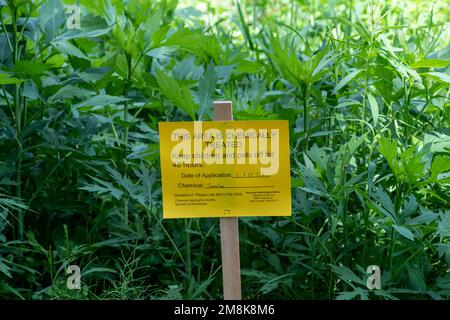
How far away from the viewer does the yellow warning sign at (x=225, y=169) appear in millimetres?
2104

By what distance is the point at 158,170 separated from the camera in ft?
8.55

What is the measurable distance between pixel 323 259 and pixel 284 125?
66 centimetres

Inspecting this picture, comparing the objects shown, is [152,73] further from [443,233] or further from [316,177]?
[443,233]

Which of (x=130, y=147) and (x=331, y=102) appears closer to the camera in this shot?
(x=331, y=102)

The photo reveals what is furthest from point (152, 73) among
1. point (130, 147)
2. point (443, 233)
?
point (443, 233)

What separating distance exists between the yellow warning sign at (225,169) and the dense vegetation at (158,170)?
7.1 inches

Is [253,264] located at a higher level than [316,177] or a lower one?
lower

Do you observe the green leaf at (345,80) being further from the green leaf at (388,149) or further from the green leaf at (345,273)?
the green leaf at (345,273)

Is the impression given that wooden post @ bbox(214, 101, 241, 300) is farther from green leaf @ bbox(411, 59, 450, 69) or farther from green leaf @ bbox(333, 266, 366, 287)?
green leaf @ bbox(411, 59, 450, 69)

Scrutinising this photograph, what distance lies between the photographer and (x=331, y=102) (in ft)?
8.83

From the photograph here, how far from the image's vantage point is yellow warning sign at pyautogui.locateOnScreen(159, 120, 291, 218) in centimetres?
210

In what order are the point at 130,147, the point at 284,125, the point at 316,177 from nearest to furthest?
1. the point at 284,125
2. the point at 316,177
3. the point at 130,147

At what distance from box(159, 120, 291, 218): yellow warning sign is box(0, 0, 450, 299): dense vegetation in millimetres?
180

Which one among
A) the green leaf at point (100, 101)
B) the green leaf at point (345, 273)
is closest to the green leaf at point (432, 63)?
the green leaf at point (345, 273)
